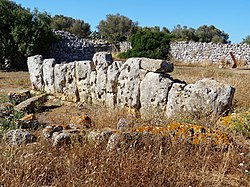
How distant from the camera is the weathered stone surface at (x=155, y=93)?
7.28 metres

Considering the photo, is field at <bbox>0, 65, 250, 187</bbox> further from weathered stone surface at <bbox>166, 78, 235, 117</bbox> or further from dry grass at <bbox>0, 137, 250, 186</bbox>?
weathered stone surface at <bbox>166, 78, 235, 117</bbox>

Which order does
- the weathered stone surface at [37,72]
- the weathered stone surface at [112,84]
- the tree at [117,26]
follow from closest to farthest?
1. the weathered stone surface at [112,84]
2. the weathered stone surface at [37,72]
3. the tree at [117,26]

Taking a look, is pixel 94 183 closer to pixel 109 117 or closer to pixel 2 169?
pixel 2 169

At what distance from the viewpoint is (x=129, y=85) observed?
8023mm

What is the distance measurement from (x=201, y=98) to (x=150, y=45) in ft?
57.6

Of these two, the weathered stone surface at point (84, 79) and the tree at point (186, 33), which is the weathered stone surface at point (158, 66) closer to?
the weathered stone surface at point (84, 79)

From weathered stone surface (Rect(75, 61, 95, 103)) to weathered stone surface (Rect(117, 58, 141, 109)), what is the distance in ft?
4.25

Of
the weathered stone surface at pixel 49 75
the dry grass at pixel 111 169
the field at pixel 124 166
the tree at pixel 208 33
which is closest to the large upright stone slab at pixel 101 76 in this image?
the weathered stone surface at pixel 49 75

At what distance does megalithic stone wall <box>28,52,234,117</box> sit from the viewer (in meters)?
6.57

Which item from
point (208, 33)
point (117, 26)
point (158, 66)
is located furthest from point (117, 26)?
point (158, 66)

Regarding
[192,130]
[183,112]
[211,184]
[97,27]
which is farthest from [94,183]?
[97,27]

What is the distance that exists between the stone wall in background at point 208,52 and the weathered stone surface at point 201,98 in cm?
1887

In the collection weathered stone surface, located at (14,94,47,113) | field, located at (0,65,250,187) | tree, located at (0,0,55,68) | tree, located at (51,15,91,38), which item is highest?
tree, located at (51,15,91,38)

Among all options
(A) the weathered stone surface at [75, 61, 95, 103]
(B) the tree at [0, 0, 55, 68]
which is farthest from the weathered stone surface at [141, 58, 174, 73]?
(B) the tree at [0, 0, 55, 68]
